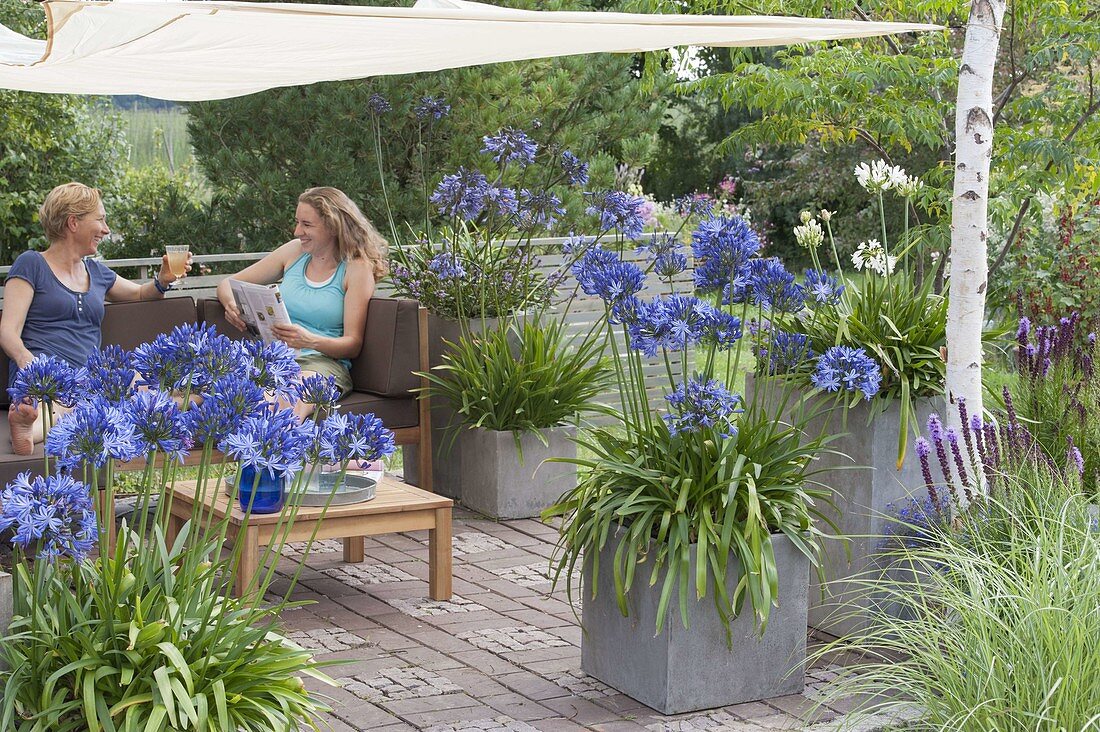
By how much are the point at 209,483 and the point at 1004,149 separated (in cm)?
376

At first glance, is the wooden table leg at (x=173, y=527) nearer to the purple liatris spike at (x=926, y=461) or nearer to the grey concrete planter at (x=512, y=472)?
the grey concrete planter at (x=512, y=472)

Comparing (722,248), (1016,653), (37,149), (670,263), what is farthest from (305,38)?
(37,149)

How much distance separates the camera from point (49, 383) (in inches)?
101

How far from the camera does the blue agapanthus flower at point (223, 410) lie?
2.44 m

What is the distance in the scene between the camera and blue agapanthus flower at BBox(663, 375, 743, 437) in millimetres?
3301

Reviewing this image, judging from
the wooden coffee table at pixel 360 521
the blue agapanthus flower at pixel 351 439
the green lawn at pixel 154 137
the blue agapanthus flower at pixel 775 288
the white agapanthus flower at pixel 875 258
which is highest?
the green lawn at pixel 154 137

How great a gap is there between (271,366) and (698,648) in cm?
150

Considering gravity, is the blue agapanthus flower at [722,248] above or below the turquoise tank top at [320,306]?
above

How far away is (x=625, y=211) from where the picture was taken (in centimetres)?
489

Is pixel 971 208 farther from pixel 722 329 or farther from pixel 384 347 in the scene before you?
pixel 384 347

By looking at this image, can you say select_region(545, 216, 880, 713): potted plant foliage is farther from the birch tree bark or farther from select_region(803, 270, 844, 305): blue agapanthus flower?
the birch tree bark

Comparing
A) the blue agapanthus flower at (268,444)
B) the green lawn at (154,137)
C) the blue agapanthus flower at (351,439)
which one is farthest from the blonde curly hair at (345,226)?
the green lawn at (154,137)

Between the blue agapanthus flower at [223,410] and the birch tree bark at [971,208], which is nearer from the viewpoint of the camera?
the blue agapanthus flower at [223,410]

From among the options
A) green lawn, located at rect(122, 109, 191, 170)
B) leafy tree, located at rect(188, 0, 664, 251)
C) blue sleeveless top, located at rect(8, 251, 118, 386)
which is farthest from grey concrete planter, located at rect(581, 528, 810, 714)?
green lawn, located at rect(122, 109, 191, 170)
